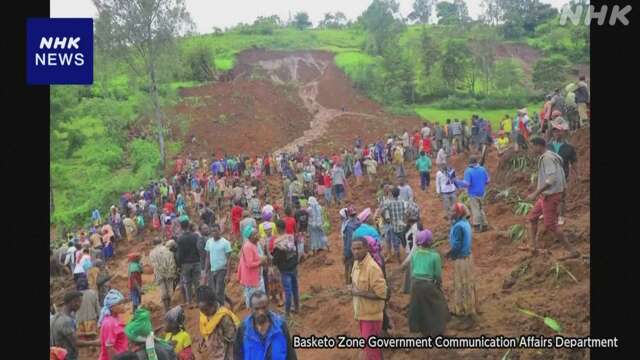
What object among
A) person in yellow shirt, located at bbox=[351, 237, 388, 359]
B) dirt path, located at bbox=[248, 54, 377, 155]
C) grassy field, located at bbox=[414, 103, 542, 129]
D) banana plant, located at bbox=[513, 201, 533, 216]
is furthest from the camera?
grassy field, located at bbox=[414, 103, 542, 129]

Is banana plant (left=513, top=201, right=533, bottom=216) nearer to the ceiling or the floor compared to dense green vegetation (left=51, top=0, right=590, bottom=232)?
nearer to the floor

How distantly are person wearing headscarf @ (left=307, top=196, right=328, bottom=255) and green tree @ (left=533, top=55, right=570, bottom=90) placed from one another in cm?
2955

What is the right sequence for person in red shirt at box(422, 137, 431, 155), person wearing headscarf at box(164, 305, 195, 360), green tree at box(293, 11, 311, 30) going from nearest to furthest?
person wearing headscarf at box(164, 305, 195, 360), person in red shirt at box(422, 137, 431, 155), green tree at box(293, 11, 311, 30)

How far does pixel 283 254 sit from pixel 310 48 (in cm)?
5150

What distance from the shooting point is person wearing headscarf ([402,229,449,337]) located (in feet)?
17.8

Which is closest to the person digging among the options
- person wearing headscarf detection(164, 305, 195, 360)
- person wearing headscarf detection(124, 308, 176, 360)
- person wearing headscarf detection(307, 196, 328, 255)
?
person wearing headscarf detection(164, 305, 195, 360)

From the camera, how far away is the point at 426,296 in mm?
5426

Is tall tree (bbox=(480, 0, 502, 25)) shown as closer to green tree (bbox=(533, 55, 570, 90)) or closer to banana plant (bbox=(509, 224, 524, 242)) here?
green tree (bbox=(533, 55, 570, 90))

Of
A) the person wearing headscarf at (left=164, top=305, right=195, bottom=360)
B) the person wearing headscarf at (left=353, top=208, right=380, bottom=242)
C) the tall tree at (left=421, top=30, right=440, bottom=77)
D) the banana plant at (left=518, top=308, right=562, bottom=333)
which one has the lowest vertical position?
the banana plant at (left=518, top=308, right=562, bottom=333)

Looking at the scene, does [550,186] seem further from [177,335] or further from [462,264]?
[177,335]

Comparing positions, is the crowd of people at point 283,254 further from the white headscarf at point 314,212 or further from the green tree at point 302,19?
the green tree at point 302,19

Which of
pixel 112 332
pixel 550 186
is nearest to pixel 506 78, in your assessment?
pixel 550 186

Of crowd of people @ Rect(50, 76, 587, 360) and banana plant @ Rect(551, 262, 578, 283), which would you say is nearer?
crowd of people @ Rect(50, 76, 587, 360)
